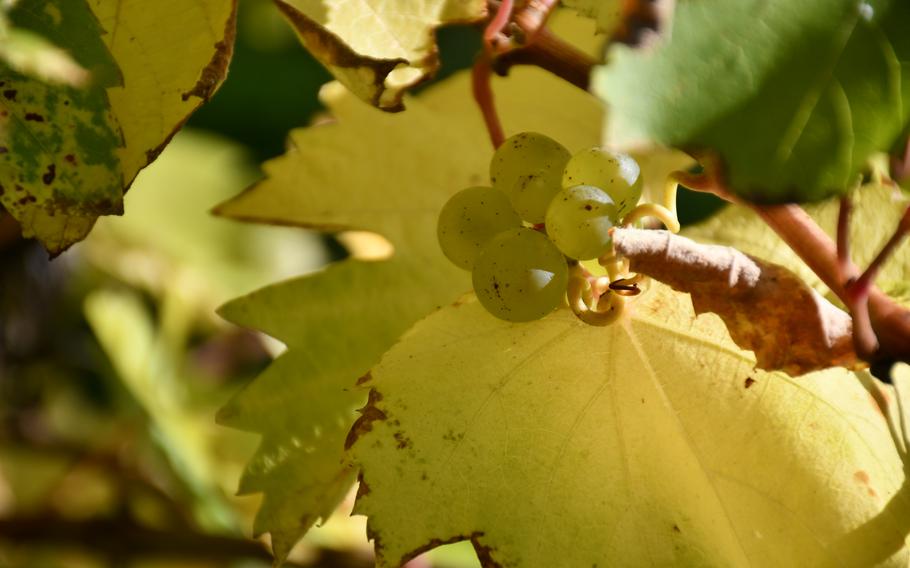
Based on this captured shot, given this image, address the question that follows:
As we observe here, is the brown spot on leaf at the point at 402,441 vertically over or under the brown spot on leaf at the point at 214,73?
under

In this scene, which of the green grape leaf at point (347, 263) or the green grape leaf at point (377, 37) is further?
the green grape leaf at point (347, 263)

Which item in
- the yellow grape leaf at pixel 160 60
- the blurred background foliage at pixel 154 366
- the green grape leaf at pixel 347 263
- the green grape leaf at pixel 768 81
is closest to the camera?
the green grape leaf at pixel 768 81

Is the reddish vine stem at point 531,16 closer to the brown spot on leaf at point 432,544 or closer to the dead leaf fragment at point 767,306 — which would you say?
the dead leaf fragment at point 767,306

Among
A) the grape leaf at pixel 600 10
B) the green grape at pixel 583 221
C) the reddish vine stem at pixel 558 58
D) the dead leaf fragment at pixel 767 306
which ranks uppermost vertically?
the grape leaf at pixel 600 10

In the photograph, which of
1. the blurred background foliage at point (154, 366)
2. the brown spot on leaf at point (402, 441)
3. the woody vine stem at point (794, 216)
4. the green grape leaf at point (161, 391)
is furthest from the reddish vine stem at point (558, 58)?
the green grape leaf at point (161, 391)

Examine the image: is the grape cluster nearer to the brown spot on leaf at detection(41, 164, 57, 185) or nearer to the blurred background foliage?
the brown spot on leaf at detection(41, 164, 57, 185)

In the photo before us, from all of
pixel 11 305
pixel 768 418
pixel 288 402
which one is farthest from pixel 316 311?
pixel 11 305

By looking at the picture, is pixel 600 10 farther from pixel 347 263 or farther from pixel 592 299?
pixel 347 263

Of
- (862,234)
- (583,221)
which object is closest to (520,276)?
(583,221)
